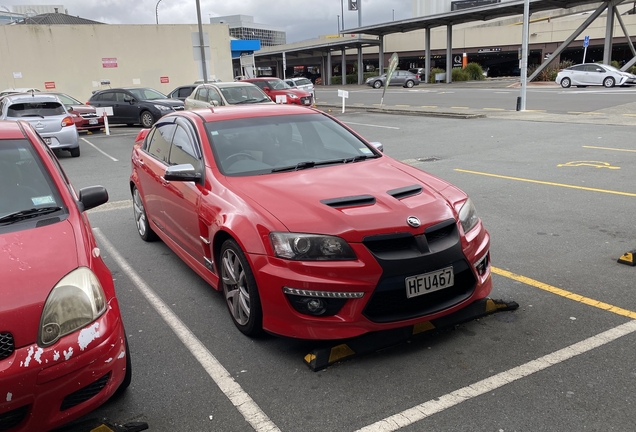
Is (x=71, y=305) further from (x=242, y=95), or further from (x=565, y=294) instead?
(x=242, y=95)

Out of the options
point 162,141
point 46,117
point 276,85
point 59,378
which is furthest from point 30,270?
point 276,85

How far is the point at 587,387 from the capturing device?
3.13 metres

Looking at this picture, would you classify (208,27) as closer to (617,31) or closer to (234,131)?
(234,131)

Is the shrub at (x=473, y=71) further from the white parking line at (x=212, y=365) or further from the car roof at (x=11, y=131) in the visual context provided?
the car roof at (x=11, y=131)

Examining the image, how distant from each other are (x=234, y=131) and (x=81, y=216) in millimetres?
1805

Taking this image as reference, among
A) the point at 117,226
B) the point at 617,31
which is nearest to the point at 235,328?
the point at 117,226

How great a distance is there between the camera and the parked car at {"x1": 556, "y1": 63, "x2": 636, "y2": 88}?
100.0ft

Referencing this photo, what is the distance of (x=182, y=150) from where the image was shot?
5.10 metres

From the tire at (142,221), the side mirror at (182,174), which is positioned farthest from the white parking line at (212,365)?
the side mirror at (182,174)

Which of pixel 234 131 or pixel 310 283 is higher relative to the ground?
pixel 234 131

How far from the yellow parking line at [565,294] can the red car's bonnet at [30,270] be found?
11.8ft

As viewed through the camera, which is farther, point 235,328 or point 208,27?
point 208,27

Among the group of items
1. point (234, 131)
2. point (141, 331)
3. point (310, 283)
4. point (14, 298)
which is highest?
point (234, 131)

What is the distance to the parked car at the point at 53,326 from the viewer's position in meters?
2.46
